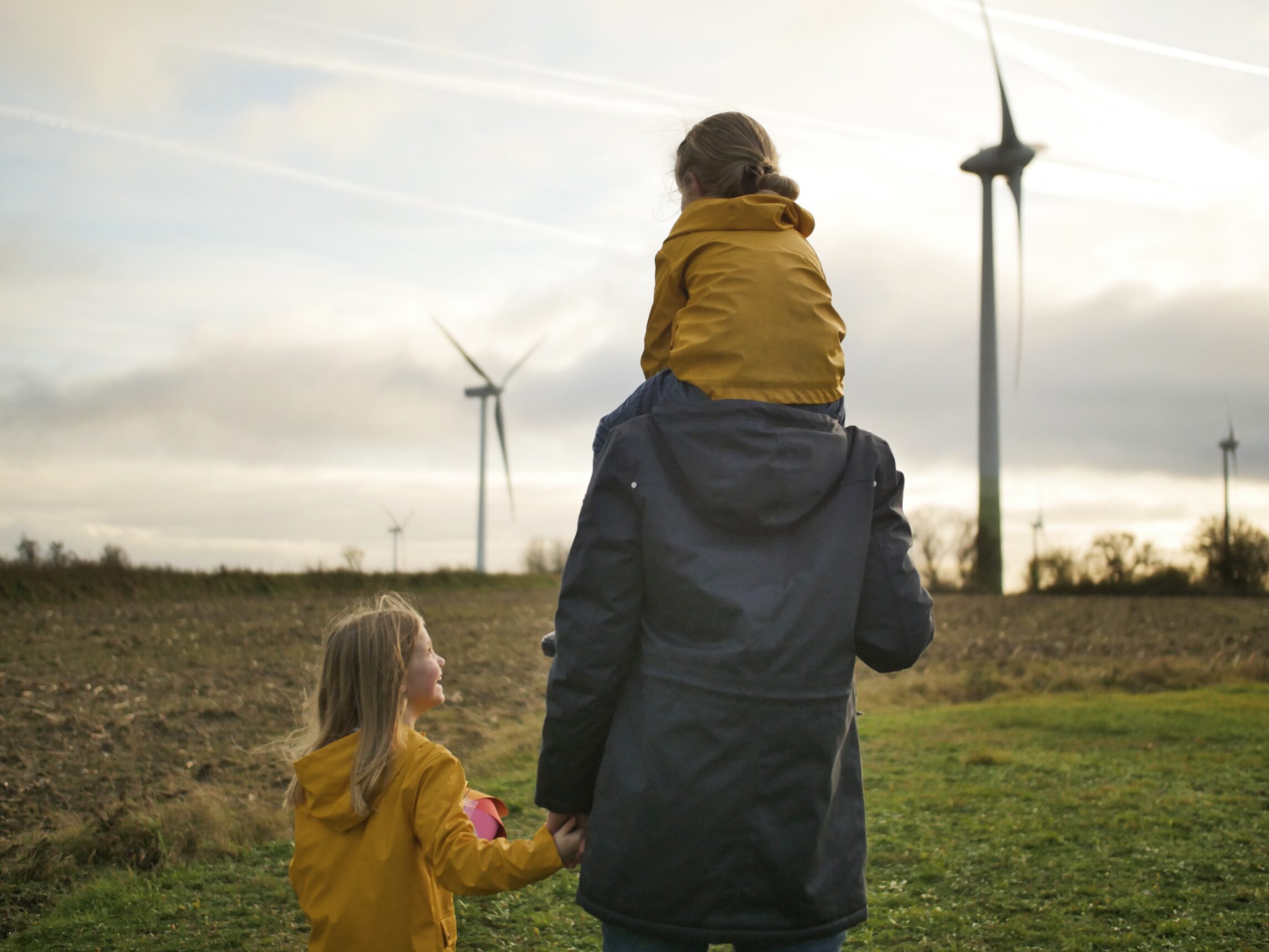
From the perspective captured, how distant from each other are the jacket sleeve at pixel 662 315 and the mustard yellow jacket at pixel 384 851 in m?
1.19

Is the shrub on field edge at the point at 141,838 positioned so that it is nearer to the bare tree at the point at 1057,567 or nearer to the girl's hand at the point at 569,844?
the girl's hand at the point at 569,844

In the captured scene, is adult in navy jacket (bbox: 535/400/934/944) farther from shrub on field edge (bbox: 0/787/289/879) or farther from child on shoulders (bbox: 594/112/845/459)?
shrub on field edge (bbox: 0/787/289/879)

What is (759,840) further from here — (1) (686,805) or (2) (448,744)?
(2) (448,744)

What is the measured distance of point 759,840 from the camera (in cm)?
223

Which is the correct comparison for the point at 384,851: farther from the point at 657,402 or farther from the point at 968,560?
the point at 968,560

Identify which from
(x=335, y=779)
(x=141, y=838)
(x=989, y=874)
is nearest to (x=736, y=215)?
(x=335, y=779)

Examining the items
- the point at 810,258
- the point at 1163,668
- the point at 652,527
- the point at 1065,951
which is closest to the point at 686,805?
the point at 652,527

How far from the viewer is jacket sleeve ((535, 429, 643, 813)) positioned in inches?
→ 87.4

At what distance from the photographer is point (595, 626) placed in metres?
2.22

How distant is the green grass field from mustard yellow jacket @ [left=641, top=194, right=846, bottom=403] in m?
3.53

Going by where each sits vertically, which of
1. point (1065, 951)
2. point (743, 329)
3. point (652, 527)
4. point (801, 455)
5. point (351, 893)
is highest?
point (743, 329)

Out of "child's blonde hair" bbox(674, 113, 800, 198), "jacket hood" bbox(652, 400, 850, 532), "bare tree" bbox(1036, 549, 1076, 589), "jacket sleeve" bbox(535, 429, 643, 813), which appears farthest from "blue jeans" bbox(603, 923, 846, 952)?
"bare tree" bbox(1036, 549, 1076, 589)

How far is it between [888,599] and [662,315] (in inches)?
34.2

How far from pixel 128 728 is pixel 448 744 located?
2750 millimetres
